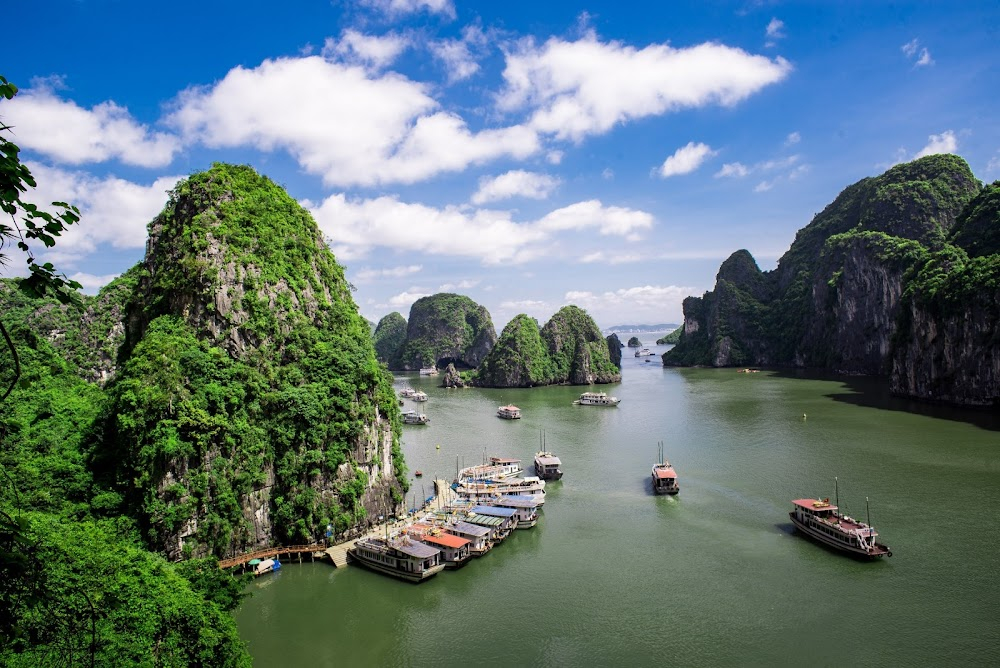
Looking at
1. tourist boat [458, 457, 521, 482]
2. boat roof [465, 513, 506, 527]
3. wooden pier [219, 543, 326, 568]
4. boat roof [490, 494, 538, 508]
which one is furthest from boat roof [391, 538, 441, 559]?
tourist boat [458, 457, 521, 482]

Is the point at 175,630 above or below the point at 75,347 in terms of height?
below

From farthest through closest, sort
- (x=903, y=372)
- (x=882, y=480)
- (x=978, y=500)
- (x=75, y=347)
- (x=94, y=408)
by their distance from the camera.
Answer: (x=903, y=372), (x=75, y=347), (x=882, y=480), (x=978, y=500), (x=94, y=408)

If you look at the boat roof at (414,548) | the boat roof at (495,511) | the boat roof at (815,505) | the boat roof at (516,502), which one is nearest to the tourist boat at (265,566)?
the boat roof at (414,548)

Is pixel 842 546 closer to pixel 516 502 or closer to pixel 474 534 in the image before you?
pixel 516 502

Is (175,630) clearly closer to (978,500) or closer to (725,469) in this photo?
(725,469)

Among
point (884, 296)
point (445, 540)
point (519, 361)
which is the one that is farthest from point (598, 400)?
point (884, 296)

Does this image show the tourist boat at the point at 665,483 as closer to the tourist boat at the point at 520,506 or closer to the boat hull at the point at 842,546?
the boat hull at the point at 842,546

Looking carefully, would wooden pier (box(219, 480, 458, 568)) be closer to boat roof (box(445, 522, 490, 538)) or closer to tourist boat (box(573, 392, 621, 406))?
boat roof (box(445, 522, 490, 538))

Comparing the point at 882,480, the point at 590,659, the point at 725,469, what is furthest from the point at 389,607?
the point at 882,480
